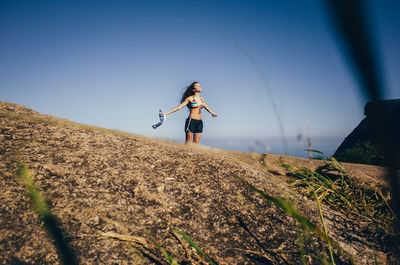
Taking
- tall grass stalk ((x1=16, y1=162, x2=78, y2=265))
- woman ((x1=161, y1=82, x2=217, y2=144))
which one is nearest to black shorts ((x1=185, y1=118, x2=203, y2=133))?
woman ((x1=161, y1=82, x2=217, y2=144))

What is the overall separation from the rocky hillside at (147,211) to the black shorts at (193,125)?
3.45 meters

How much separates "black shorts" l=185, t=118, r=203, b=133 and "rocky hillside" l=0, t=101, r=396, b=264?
3.45 metres

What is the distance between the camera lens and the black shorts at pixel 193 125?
5996mm

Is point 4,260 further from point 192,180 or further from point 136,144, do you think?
point 136,144

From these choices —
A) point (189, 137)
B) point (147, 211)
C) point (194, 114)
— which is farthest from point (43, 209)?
point (194, 114)

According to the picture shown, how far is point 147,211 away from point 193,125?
442 centimetres

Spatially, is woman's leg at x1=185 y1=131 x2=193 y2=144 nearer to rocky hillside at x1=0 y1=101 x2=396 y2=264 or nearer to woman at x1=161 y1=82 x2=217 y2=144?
woman at x1=161 y1=82 x2=217 y2=144

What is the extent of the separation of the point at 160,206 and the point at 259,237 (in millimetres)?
784

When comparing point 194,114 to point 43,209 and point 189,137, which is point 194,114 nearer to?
point 189,137

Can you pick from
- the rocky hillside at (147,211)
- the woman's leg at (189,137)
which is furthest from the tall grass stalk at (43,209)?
the woman's leg at (189,137)

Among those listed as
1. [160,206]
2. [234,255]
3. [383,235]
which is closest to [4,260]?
[160,206]

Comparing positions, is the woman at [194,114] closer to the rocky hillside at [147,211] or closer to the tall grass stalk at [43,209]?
the rocky hillside at [147,211]

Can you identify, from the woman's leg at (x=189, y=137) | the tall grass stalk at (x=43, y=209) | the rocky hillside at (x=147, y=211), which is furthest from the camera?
the woman's leg at (x=189, y=137)

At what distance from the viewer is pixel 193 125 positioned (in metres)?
6.05
